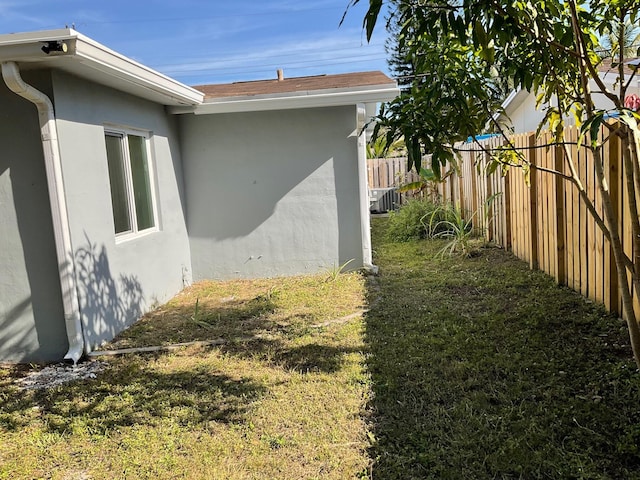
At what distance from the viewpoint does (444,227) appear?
1116 centimetres

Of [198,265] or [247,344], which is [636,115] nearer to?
[247,344]

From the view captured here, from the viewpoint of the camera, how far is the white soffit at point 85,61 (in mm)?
4223

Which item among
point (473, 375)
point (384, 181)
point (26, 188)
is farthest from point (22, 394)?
point (384, 181)

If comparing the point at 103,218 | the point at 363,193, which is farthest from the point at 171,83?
the point at 363,193

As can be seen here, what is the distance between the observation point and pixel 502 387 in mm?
3748

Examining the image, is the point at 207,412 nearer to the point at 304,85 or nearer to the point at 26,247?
the point at 26,247

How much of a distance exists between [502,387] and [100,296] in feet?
13.1

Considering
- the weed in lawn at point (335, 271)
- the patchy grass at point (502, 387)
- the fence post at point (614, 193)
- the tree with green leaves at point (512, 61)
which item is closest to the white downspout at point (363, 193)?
the weed in lawn at point (335, 271)

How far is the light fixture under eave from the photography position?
166 inches

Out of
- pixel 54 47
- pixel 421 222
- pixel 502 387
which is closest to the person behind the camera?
pixel 502 387

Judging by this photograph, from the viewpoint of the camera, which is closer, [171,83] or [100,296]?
[100,296]

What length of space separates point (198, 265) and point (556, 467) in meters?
6.30

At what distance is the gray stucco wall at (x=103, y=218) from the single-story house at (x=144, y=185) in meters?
0.02

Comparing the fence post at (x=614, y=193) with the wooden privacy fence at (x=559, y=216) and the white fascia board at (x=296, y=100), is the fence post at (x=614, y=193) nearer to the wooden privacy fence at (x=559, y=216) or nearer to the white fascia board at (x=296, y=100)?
the wooden privacy fence at (x=559, y=216)
